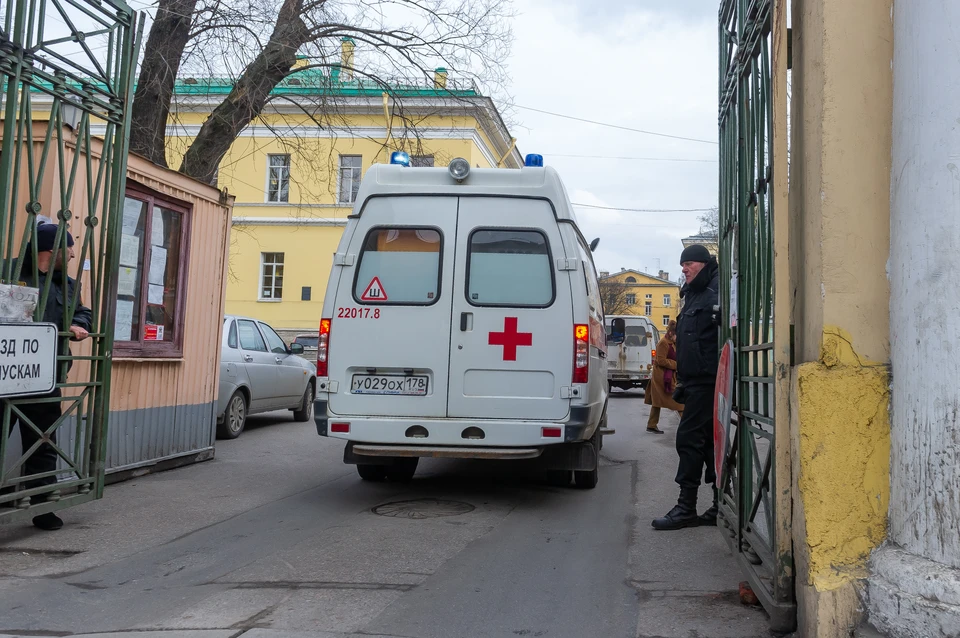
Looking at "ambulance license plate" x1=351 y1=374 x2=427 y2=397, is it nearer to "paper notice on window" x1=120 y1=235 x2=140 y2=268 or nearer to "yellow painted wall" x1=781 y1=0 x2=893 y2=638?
"paper notice on window" x1=120 y1=235 x2=140 y2=268

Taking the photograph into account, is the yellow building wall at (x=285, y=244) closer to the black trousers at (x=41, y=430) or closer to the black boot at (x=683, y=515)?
the black trousers at (x=41, y=430)

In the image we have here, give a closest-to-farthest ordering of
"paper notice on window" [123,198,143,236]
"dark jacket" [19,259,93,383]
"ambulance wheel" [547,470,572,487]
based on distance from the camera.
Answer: "dark jacket" [19,259,93,383], "paper notice on window" [123,198,143,236], "ambulance wheel" [547,470,572,487]

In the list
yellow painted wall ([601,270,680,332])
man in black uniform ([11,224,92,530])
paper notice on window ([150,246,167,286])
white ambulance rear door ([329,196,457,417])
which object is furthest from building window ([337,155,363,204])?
yellow painted wall ([601,270,680,332])

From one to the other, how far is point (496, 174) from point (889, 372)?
404cm

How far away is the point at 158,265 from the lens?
309 inches

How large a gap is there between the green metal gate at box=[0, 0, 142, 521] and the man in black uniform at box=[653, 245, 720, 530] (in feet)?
13.2

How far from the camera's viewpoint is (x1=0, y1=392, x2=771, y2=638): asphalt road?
3.79 m

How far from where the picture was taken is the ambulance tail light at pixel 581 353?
6.34 meters

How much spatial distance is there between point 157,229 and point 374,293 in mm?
2559

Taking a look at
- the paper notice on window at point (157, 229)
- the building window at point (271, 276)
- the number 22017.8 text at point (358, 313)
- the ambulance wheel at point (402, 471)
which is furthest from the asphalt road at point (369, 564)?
the building window at point (271, 276)

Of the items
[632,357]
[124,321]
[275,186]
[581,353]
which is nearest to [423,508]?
[581,353]

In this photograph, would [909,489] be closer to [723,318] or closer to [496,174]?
[723,318]

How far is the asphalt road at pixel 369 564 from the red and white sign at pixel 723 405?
67 centimetres

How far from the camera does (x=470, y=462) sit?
9.16 m
